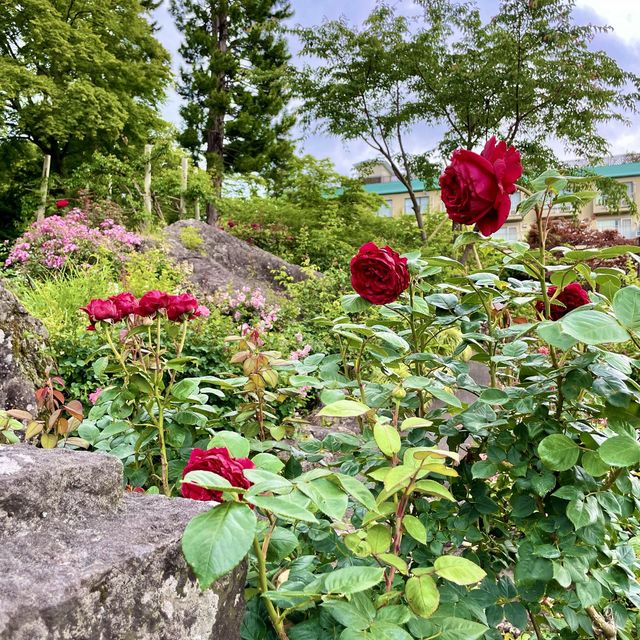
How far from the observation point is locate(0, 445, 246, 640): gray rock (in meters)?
0.62

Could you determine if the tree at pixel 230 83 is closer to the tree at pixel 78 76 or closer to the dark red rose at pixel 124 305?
the tree at pixel 78 76

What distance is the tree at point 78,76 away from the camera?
14.5 metres

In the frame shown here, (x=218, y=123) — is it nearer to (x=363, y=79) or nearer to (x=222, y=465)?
(x=363, y=79)

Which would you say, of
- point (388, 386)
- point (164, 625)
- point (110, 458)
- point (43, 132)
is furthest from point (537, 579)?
point (43, 132)

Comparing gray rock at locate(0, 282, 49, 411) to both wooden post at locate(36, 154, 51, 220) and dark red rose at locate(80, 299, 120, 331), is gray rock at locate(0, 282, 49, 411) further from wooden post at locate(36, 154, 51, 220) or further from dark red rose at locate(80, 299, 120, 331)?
wooden post at locate(36, 154, 51, 220)

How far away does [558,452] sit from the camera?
0.90 meters

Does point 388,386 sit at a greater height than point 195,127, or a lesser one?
lesser

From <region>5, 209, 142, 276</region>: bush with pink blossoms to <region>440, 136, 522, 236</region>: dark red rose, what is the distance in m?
6.72

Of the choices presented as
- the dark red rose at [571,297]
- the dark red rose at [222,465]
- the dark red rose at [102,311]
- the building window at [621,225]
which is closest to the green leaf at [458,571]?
the dark red rose at [222,465]

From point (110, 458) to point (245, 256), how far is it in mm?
8435

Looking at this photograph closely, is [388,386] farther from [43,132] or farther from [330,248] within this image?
[43,132]

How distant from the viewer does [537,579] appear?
957 millimetres

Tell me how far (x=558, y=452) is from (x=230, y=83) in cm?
2088

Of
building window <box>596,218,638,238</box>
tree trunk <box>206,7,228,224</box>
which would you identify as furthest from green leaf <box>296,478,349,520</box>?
building window <box>596,218,638,238</box>
